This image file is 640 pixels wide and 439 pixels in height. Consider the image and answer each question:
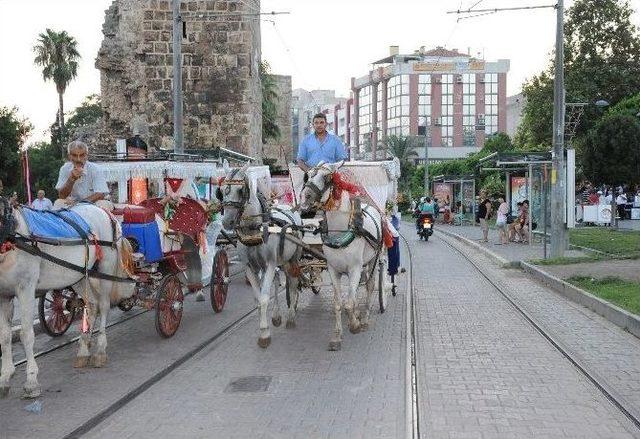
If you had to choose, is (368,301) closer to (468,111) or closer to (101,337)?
(101,337)

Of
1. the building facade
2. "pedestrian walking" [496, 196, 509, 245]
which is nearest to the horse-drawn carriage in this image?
"pedestrian walking" [496, 196, 509, 245]

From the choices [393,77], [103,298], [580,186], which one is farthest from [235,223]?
[393,77]

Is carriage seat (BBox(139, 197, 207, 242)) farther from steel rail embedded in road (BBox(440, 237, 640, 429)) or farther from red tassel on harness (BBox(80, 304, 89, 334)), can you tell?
steel rail embedded in road (BBox(440, 237, 640, 429))

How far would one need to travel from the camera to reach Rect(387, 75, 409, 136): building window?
11606 centimetres

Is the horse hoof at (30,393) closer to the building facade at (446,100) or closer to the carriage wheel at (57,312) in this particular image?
the carriage wheel at (57,312)

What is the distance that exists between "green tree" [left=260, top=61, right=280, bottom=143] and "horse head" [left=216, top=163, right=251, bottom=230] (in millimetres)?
35830

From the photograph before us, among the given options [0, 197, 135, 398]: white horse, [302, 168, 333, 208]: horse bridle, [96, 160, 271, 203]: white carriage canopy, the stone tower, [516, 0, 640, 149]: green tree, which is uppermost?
[516, 0, 640, 149]: green tree

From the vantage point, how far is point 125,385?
275 inches

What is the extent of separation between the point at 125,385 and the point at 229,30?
19593 mm

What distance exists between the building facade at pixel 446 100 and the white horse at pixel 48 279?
108 metres

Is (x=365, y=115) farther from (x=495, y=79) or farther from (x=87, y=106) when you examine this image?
(x=87, y=106)

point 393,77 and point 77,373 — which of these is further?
point 393,77

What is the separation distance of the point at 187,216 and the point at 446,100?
111 meters

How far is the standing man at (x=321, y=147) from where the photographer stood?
9969 mm
